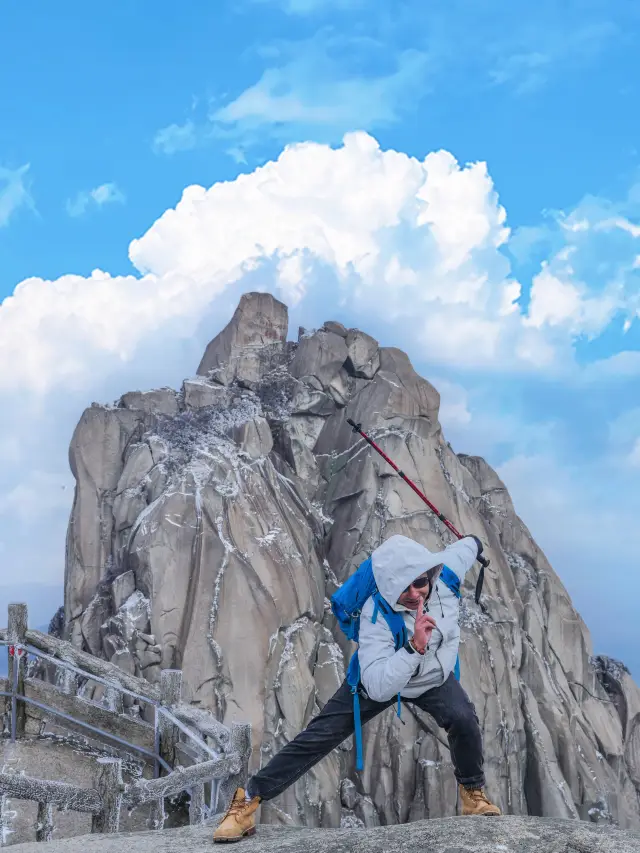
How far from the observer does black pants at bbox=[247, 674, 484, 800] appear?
17.0ft

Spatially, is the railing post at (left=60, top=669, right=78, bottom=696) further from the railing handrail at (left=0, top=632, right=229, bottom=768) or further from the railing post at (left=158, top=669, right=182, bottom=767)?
the railing post at (left=158, top=669, right=182, bottom=767)

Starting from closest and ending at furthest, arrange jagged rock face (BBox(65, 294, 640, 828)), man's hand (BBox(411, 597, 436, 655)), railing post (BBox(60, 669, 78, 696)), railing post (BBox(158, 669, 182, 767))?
1. man's hand (BBox(411, 597, 436, 655))
2. railing post (BBox(158, 669, 182, 767))
3. railing post (BBox(60, 669, 78, 696))
4. jagged rock face (BBox(65, 294, 640, 828))

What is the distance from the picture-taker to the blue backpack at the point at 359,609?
5.10 metres

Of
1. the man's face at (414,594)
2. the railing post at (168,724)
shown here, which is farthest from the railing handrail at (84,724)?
the man's face at (414,594)

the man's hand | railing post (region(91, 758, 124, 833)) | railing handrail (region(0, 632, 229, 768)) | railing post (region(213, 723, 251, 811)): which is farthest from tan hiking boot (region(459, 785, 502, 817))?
railing handrail (region(0, 632, 229, 768))

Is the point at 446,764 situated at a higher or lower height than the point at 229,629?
lower

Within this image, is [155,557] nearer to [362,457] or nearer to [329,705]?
[362,457]

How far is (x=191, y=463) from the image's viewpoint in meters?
19.6

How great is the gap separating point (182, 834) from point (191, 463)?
14.5 m

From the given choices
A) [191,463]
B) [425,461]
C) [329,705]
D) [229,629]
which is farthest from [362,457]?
[329,705]

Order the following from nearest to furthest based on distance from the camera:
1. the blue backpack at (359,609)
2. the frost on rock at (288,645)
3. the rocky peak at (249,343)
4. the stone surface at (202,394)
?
the blue backpack at (359,609) < the frost on rock at (288,645) < the stone surface at (202,394) < the rocky peak at (249,343)

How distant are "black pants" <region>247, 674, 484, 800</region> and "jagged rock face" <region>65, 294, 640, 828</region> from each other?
481 inches

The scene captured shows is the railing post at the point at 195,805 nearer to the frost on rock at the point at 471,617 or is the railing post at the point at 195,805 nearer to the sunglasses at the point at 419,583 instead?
the sunglasses at the point at 419,583

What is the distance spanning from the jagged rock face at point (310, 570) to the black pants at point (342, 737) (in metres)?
12.2
